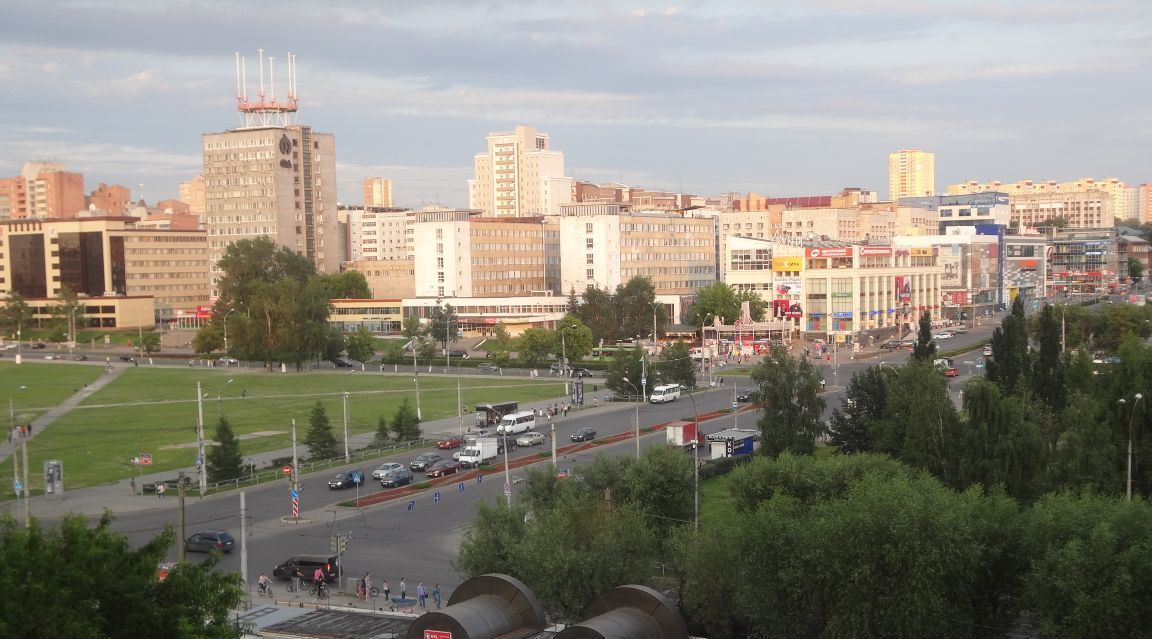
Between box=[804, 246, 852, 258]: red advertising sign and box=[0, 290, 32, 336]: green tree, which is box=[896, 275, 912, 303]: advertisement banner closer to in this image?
box=[804, 246, 852, 258]: red advertising sign

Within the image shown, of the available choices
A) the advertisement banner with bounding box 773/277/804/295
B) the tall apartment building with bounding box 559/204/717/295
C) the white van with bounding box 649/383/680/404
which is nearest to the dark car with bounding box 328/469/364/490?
the white van with bounding box 649/383/680/404

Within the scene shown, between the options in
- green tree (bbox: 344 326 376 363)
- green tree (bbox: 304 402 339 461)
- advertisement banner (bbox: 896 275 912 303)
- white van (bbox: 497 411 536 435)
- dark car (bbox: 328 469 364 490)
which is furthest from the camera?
advertisement banner (bbox: 896 275 912 303)

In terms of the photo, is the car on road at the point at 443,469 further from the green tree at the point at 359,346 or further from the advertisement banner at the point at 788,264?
the advertisement banner at the point at 788,264

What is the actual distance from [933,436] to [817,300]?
73.9 metres

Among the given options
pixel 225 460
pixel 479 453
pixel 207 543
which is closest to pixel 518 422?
pixel 479 453

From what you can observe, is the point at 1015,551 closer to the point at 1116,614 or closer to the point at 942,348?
the point at 1116,614

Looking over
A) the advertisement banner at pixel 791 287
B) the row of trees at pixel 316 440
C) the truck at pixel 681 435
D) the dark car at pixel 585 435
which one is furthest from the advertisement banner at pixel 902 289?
the row of trees at pixel 316 440

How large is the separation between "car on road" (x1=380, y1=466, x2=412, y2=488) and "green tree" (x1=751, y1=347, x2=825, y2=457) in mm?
14278

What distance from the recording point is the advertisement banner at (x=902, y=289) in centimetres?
11706

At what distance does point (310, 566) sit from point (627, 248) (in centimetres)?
9386

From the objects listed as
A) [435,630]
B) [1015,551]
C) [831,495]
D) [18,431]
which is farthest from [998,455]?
[18,431]

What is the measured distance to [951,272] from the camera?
143 m

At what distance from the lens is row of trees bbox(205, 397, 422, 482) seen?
45.3 meters

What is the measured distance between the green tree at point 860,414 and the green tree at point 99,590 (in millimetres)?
30128
